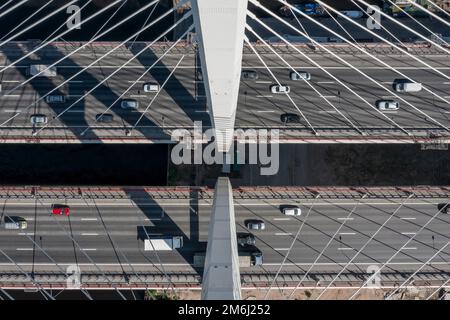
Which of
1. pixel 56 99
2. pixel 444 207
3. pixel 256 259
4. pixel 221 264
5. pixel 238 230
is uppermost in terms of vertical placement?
pixel 56 99

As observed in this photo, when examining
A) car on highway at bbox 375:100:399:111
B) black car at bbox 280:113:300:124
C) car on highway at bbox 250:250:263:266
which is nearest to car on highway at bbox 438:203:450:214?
car on highway at bbox 375:100:399:111

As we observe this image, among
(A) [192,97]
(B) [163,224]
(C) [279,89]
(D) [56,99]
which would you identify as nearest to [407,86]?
(C) [279,89]

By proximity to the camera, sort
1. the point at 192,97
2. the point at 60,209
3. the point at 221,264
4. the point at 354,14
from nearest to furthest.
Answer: the point at 221,264 < the point at 60,209 < the point at 192,97 < the point at 354,14

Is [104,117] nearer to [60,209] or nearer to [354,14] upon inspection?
[60,209]

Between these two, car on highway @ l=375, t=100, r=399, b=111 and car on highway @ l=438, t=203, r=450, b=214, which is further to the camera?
car on highway @ l=375, t=100, r=399, b=111

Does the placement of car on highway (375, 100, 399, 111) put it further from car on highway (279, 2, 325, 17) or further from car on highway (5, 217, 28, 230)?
car on highway (5, 217, 28, 230)
